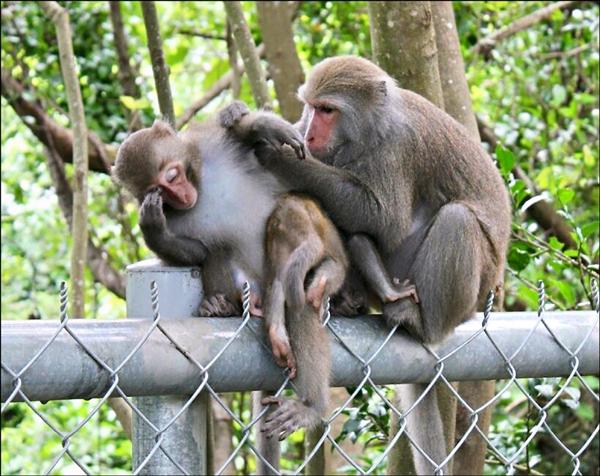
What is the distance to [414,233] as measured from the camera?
3.31m

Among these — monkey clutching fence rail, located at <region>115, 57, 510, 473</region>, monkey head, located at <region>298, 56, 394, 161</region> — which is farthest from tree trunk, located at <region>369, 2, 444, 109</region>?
monkey head, located at <region>298, 56, 394, 161</region>

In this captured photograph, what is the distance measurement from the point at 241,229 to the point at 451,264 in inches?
26.4

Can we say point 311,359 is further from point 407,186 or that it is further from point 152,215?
point 407,186

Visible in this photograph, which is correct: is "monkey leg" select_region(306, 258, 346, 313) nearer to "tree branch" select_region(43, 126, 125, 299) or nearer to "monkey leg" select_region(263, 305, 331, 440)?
"monkey leg" select_region(263, 305, 331, 440)

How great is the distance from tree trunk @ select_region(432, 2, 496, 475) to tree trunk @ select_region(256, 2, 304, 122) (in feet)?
3.12

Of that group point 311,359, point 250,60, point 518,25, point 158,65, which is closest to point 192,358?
point 311,359

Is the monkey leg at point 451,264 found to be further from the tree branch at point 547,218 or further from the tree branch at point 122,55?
the tree branch at point 122,55

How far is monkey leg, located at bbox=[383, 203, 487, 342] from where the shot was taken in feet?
10.0

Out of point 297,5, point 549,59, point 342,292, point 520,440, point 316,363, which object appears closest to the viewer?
point 316,363

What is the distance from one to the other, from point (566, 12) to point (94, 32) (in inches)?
140

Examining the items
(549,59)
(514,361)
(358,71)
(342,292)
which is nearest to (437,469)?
(514,361)

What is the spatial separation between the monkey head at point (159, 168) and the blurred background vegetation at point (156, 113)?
2.92m

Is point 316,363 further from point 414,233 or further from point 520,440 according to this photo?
point 520,440

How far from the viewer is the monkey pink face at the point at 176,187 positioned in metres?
2.86
